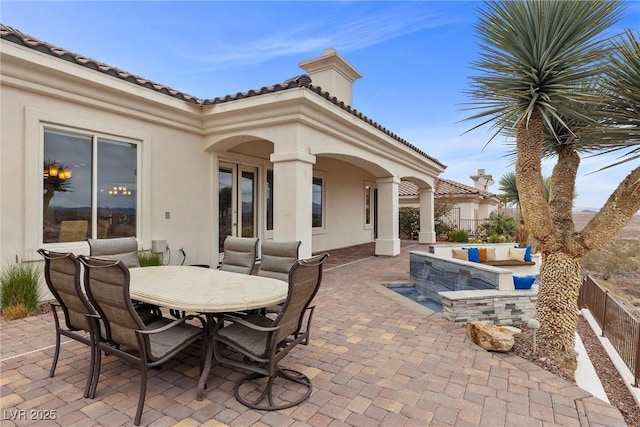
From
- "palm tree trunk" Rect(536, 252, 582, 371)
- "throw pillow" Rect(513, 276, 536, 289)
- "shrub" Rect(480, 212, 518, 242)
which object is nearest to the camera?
"palm tree trunk" Rect(536, 252, 582, 371)

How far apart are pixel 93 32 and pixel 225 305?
9073mm

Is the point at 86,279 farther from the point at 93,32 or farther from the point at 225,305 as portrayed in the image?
the point at 93,32

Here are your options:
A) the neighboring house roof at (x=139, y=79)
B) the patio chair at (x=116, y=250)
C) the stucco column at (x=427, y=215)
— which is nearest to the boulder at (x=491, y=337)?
the patio chair at (x=116, y=250)

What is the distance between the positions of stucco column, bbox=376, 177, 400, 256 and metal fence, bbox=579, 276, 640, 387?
231 inches

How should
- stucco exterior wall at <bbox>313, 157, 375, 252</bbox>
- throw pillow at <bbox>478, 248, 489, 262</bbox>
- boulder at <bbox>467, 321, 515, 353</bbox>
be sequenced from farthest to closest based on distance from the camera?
stucco exterior wall at <bbox>313, 157, 375, 252</bbox> → throw pillow at <bbox>478, 248, 489, 262</bbox> → boulder at <bbox>467, 321, 515, 353</bbox>

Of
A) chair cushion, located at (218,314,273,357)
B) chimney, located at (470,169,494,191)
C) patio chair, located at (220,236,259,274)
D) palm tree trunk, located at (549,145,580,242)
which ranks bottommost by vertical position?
chair cushion, located at (218,314,273,357)

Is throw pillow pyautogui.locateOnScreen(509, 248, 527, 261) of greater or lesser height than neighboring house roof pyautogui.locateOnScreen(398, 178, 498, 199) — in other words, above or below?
below

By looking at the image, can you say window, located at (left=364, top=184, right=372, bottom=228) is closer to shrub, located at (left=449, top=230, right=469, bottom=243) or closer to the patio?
shrub, located at (left=449, top=230, right=469, bottom=243)

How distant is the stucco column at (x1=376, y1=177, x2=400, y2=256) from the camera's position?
488 inches

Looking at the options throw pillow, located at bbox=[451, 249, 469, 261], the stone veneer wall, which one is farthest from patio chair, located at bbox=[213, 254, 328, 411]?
throw pillow, located at bbox=[451, 249, 469, 261]

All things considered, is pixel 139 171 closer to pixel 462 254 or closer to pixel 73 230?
pixel 73 230

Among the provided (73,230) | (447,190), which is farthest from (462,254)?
(447,190)

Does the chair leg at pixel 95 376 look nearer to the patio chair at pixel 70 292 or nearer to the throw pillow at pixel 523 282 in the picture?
the patio chair at pixel 70 292

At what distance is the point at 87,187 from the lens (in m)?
6.58
